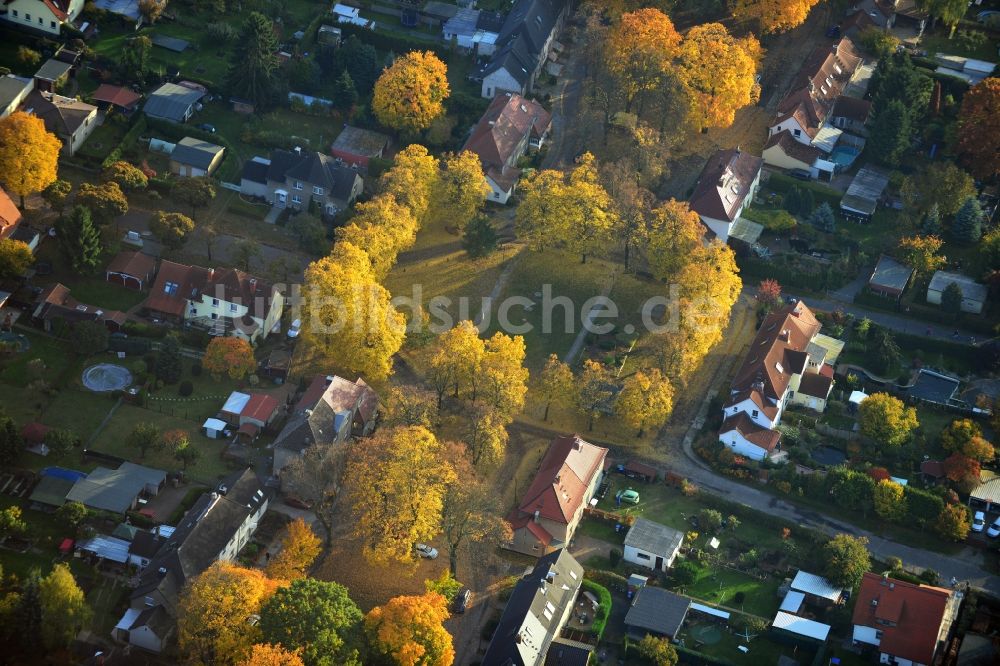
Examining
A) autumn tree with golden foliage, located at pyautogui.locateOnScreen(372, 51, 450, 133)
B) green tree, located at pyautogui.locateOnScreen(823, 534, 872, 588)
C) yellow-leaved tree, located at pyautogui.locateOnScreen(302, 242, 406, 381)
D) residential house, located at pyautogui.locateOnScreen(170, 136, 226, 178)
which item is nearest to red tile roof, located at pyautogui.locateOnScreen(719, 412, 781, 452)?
green tree, located at pyautogui.locateOnScreen(823, 534, 872, 588)

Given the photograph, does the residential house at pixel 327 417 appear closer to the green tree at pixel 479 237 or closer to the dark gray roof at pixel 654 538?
the green tree at pixel 479 237

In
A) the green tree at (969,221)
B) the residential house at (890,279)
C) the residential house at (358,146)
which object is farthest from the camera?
the residential house at (358,146)

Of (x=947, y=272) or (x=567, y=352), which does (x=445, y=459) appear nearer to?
(x=567, y=352)

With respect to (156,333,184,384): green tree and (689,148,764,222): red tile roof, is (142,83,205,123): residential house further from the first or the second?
(689,148,764,222): red tile roof

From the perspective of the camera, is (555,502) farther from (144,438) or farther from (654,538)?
(144,438)

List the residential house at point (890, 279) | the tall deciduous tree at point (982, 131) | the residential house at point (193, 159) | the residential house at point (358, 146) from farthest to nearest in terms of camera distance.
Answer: the residential house at point (358, 146) < the tall deciduous tree at point (982, 131) < the residential house at point (193, 159) < the residential house at point (890, 279)

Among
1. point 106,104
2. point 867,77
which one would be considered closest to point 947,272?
point 867,77

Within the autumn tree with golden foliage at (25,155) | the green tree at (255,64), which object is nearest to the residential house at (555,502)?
the autumn tree with golden foliage at (25,155)
